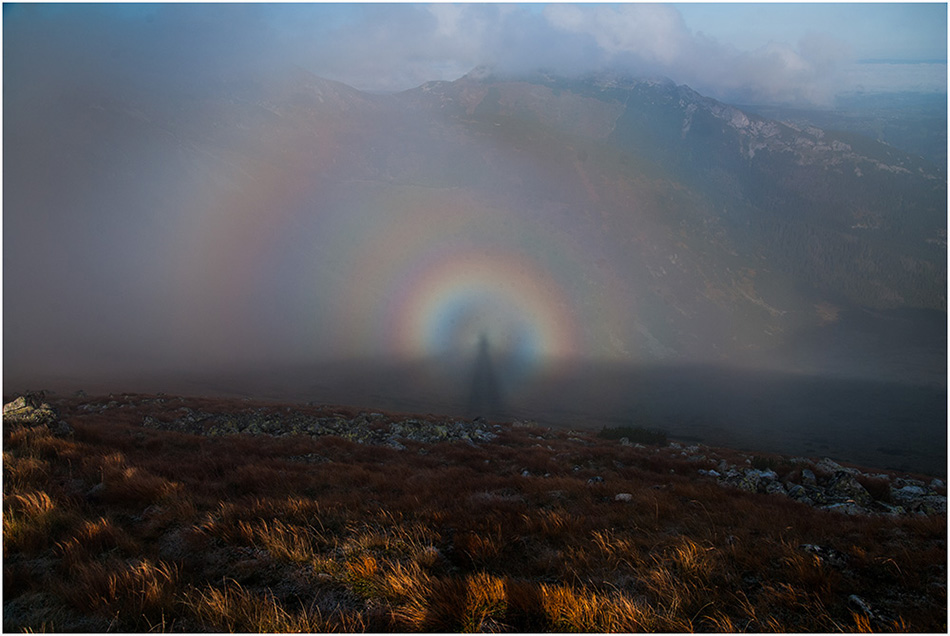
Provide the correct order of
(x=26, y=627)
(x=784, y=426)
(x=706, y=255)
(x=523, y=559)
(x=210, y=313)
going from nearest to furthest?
1. (x=26, y=627)
2. (x=523, y=559)
3. (x=784, y=426)
4. (x=210, y=313)
5. (x=706, y=255)

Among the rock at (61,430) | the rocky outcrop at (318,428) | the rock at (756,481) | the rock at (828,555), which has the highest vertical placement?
the rock at (828,555)

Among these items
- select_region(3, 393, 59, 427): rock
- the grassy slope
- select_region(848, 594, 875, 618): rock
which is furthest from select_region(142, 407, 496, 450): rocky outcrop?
select_region(848, 594, 875, 618): rock

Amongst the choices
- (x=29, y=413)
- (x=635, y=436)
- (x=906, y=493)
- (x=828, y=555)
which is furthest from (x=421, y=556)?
(x=635, y=436)

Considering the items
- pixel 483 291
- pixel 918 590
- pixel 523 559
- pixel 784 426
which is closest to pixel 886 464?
pixel 784 426

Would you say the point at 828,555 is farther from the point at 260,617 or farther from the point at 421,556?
the point at 260,617

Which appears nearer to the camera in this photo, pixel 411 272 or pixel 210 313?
pixel 210 313

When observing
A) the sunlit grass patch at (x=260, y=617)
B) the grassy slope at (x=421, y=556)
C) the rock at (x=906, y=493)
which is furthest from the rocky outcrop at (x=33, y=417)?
the rock at (x=906, y=493)

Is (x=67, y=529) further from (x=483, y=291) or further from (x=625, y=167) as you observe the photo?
(x=625, y=167)

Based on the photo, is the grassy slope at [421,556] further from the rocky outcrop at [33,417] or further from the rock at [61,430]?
the rocky outcrop at [33,417]
